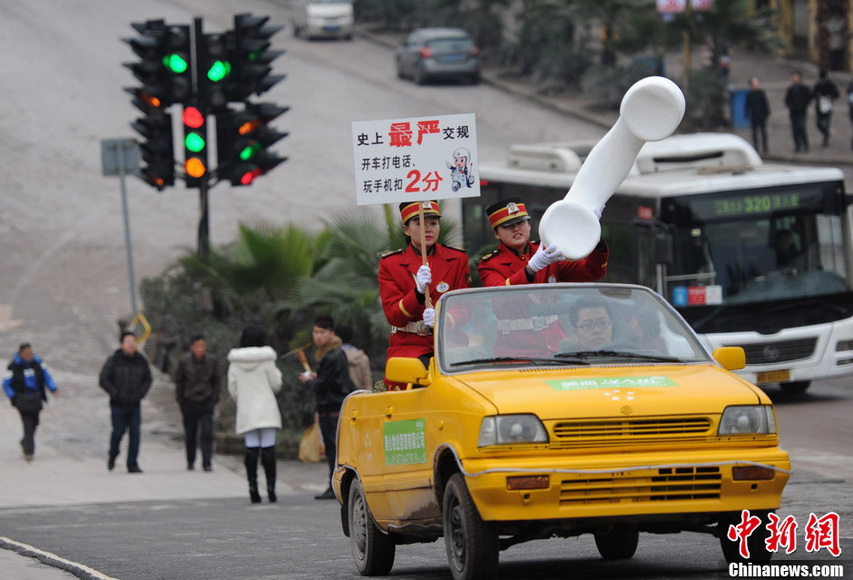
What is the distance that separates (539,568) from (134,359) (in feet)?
37.0

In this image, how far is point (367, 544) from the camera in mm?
9453

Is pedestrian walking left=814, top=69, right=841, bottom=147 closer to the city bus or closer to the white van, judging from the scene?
the city bus

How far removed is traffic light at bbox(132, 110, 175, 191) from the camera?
59.7ft

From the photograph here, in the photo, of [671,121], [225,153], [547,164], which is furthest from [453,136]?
[547,164]

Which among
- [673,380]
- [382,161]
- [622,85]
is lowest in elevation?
[673,380]

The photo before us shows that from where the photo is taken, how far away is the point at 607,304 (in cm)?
869

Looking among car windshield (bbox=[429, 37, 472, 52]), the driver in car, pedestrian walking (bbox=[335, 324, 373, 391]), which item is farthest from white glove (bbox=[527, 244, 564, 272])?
car windshield (bbox=[429, 37, 472, 52])

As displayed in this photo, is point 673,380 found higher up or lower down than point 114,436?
higher up

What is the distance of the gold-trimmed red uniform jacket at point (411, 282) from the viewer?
9.39m

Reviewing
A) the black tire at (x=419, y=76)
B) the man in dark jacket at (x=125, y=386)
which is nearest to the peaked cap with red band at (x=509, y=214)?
the man in dark jacket at (x=125, y=386)

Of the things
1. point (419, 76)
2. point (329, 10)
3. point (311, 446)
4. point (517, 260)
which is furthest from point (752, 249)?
point (329, 10)

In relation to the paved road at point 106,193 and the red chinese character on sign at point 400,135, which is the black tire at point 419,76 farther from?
the red chinese character on sign at point 400,135

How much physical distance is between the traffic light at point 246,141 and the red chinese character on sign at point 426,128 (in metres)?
8.33

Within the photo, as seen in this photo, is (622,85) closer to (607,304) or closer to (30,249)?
(30,249)
